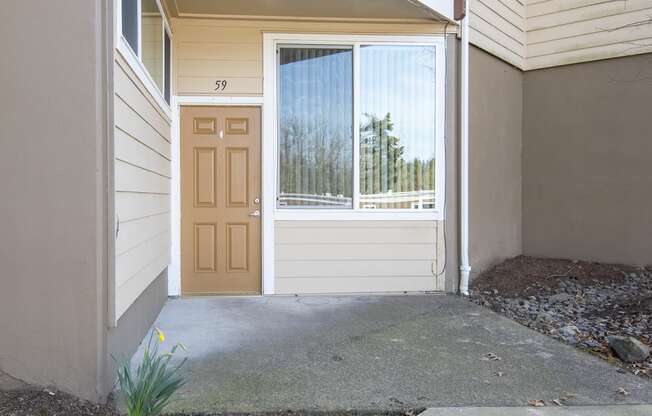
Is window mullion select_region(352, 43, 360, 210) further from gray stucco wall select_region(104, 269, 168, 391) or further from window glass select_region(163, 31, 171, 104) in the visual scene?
gray stucco wall select_region(104, 269, 168, 391)

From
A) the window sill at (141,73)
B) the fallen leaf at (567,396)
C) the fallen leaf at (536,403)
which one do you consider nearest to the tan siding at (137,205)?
the window sill at (141,73)

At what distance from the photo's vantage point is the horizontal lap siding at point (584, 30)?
6.48 meters

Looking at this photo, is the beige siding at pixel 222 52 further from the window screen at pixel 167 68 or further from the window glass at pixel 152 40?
the window glass at pixel 152 40

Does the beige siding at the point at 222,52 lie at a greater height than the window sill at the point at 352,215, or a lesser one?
greater

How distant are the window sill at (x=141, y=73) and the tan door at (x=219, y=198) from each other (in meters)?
0.61

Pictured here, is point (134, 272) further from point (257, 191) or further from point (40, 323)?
point (257, 191)

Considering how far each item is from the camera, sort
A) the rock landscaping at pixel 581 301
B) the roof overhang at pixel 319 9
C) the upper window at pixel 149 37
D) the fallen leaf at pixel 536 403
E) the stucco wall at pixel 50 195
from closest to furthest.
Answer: the stucco wall at pixel 50 195, the fallen leaf at pixel 536 403, the upper window at pixel 149 37, the rock landscaping at pixel 581 301, the roof overhang at pixel 319 9

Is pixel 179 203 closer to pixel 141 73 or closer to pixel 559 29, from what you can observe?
pixel 141 73

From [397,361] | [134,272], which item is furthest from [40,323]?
[397,361]

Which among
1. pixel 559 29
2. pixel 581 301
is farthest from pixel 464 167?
pixel 559 29

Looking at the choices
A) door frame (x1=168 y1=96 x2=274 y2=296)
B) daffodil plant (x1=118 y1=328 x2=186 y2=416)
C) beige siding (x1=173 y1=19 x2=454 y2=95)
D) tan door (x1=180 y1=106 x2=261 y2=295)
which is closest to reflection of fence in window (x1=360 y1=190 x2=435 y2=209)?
door frame (x1=168 y1=96 x2=274 y2=296)

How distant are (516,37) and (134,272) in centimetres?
600

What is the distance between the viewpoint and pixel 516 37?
7.09 meters

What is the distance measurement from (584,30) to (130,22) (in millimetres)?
5892
